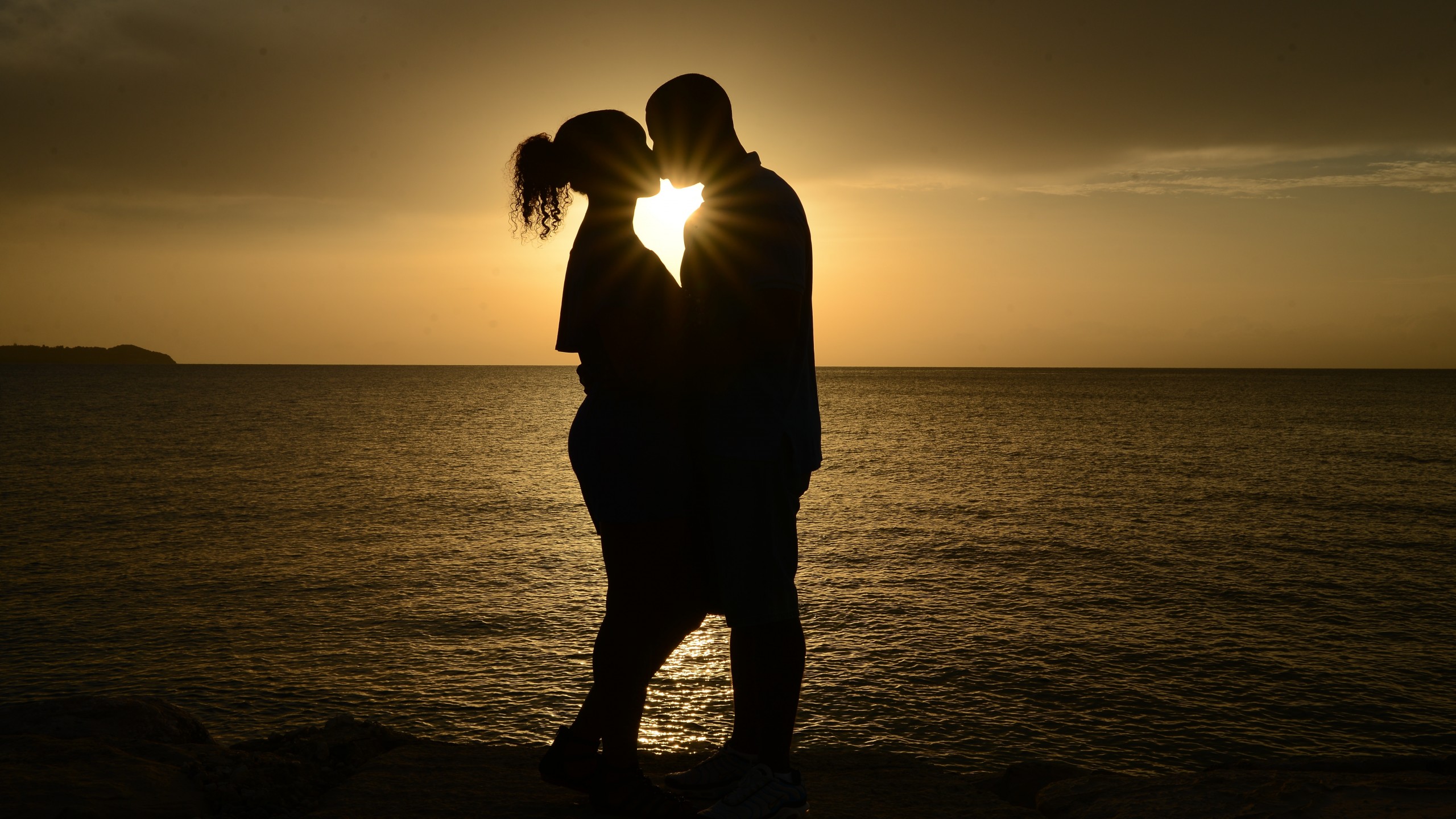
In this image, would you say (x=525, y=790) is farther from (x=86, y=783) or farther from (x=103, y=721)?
(x=103, y=721)

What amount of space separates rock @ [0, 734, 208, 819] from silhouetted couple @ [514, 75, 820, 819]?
1479 mm

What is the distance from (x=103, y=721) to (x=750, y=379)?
12.9 ft

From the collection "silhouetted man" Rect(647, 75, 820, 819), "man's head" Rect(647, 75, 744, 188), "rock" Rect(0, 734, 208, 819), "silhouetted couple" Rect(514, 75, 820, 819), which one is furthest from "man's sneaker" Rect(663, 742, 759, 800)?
"man's head" Rect(647, 75, 744, 188)

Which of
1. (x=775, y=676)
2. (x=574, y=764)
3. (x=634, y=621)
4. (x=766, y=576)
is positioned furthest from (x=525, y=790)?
(x=766, y=576)

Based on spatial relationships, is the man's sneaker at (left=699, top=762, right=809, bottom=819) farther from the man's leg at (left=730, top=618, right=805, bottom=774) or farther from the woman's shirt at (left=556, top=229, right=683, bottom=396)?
the woman's shirt at (left=556, top=229, right=683, bottom=396)

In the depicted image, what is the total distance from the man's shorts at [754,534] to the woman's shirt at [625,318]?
0.35 m

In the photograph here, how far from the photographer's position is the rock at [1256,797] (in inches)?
136

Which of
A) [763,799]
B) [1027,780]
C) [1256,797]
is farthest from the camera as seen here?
[1027,780]

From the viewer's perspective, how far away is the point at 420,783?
11.7 ft

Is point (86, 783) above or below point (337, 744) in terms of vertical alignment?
above

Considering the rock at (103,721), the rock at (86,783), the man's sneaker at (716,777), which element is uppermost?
the man's sneaker at (716,777)

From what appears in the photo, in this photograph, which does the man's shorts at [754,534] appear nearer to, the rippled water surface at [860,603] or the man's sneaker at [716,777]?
the man's sneaker at [716,777]

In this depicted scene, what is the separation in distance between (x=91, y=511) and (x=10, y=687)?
12.6 meters

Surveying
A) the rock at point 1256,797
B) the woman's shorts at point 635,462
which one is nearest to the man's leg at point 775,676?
the woman's shorts at point 635,462
